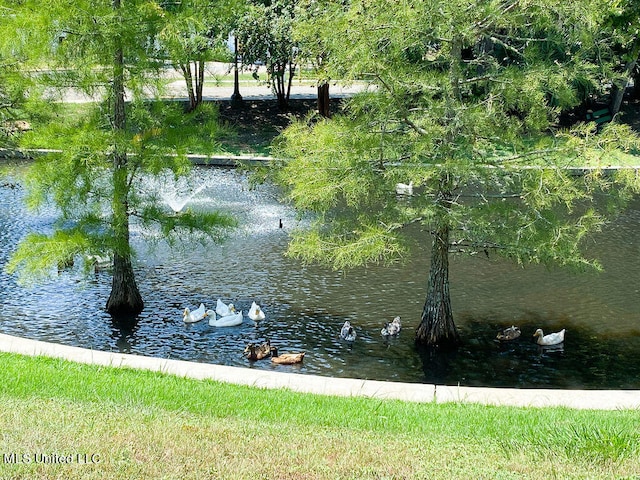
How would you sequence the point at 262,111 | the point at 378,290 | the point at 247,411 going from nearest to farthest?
the point at 247,411 → the point at 378,290 → the point at 262,111

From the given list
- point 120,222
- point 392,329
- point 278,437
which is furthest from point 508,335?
point 278,437

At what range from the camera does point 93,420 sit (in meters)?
6.71

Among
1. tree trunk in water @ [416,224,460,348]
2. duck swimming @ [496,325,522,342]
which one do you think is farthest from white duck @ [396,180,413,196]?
duck swimming @ [496,325,522,342]

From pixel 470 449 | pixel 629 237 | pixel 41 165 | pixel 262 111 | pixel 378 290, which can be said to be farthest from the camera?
pixel 262 111

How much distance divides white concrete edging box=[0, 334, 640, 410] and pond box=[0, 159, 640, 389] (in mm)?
2033

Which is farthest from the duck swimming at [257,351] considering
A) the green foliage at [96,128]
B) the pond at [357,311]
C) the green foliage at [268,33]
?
the green foliage at [268,33]

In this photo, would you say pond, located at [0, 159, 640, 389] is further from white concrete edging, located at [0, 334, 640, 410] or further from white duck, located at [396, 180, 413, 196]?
white concrete edging, located at [0, 334, 640, 410]

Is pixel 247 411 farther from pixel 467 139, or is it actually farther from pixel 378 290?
Answer: pixel 378 290

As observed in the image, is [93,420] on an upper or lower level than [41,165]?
lower

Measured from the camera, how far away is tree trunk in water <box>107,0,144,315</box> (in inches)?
540

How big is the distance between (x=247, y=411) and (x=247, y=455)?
5.53 feet

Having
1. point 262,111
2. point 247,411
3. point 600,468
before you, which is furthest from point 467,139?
point 262,111

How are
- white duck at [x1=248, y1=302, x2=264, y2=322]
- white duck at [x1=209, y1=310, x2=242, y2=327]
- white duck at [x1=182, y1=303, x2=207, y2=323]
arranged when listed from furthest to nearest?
white duck at [x1=248, y1=302, x2=264, y2=322]
white duck at [x1=182, y1=303, x2=207, y2=323]
white duck at [x1=209, y1=310, x2=242, y2=327]

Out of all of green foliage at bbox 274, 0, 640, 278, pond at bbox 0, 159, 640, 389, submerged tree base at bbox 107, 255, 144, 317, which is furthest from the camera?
submerged tree base at bbox 107, 255, 144, 317
